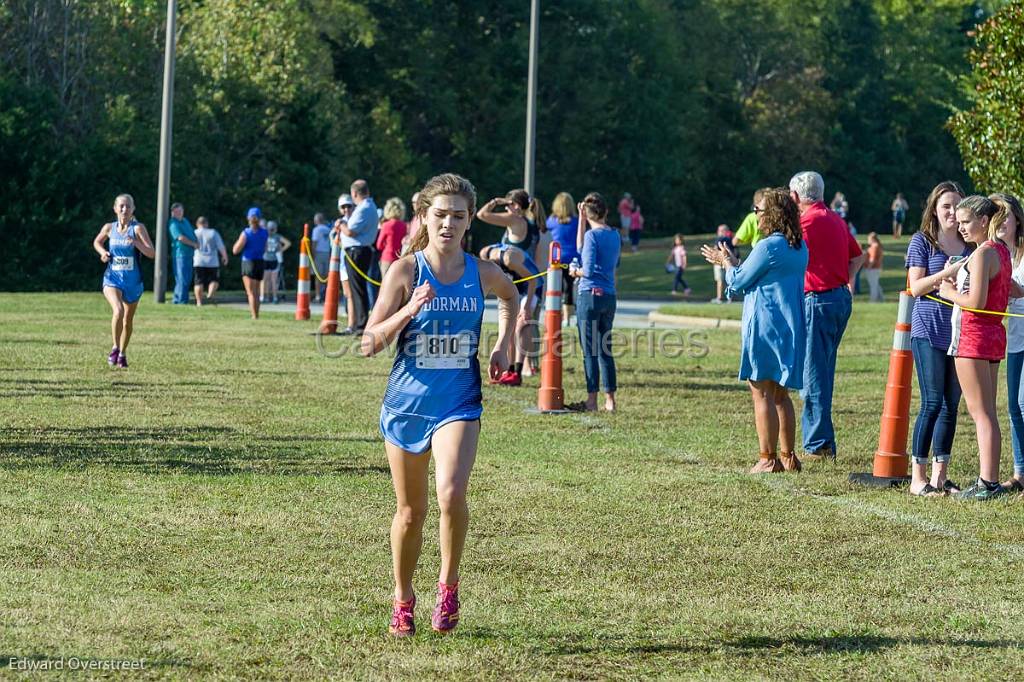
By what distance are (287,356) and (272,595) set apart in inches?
472

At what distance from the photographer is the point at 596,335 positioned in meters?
14.4

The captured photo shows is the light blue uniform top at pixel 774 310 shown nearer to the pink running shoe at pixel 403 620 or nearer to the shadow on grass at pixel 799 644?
the shadow on grass at pixel 799 644

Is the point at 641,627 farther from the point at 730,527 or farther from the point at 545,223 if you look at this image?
the point at 545,223

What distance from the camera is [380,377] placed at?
55.6 feet

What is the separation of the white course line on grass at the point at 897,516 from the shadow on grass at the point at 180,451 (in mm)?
2693

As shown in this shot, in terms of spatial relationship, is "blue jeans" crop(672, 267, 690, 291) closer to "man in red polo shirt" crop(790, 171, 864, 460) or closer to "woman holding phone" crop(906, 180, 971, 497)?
"man in red polo shirt" crop(790, 171, 864, 460)

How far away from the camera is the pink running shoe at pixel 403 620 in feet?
21.8

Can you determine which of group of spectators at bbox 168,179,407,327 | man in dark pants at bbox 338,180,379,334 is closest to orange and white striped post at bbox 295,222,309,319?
group of spectators at bbox 168,179,407,327

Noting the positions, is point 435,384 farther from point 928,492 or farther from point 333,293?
point 333,293

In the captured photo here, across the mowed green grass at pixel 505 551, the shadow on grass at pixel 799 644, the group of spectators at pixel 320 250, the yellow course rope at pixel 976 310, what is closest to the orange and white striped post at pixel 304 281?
the group of spectators at pixel 320 250

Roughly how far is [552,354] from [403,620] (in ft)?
25.3

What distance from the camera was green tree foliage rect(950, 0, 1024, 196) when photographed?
81.6ft

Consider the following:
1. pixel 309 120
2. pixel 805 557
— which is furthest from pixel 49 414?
pixel 309 120

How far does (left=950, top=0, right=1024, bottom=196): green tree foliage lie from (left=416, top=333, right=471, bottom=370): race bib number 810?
20.2 m
